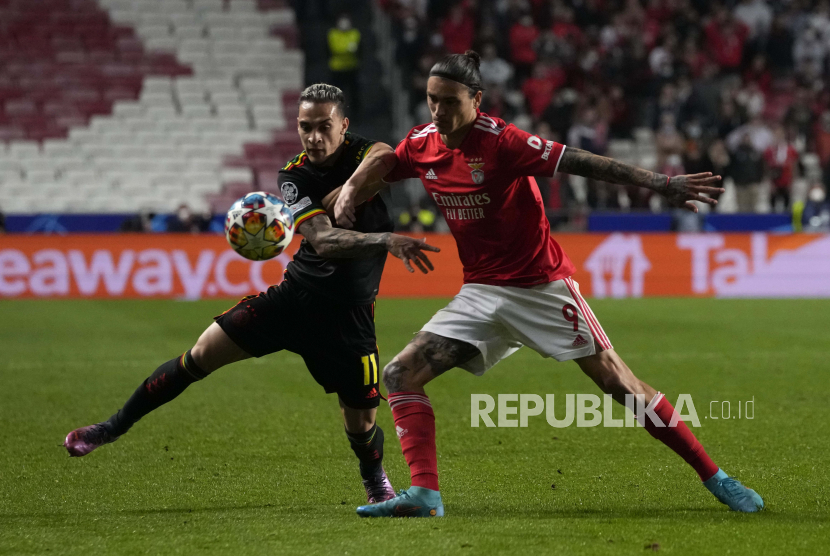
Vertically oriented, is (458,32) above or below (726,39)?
above

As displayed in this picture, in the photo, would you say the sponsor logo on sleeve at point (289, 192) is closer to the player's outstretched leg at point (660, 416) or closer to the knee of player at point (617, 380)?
the player's outstretched leg at point (660, 416)

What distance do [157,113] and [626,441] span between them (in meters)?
16.4

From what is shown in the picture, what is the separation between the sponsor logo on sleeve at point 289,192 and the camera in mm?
4496

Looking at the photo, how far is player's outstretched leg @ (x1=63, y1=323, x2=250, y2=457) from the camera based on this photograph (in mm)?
4508

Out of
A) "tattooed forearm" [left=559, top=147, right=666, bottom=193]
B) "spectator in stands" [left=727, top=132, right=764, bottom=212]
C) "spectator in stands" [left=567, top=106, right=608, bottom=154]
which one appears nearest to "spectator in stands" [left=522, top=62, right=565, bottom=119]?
"spectator in stands" [left=567, top=106, right=608, bottom=154]

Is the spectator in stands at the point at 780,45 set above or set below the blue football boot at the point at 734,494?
above

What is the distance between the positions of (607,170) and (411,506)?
157 centimetres

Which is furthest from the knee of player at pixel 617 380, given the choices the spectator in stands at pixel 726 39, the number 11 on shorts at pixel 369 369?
the spectator in stands at pixel 726 39

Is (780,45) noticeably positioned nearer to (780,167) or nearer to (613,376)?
(780,167)

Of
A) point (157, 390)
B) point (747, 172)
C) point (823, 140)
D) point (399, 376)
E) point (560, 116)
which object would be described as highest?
point (560, 116)

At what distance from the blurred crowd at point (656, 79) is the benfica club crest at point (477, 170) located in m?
12.8


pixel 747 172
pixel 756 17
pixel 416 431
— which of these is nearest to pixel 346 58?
pixel 747 172

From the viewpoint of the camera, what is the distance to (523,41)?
19.6 meters

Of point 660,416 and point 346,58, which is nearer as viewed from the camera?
point 660,416
